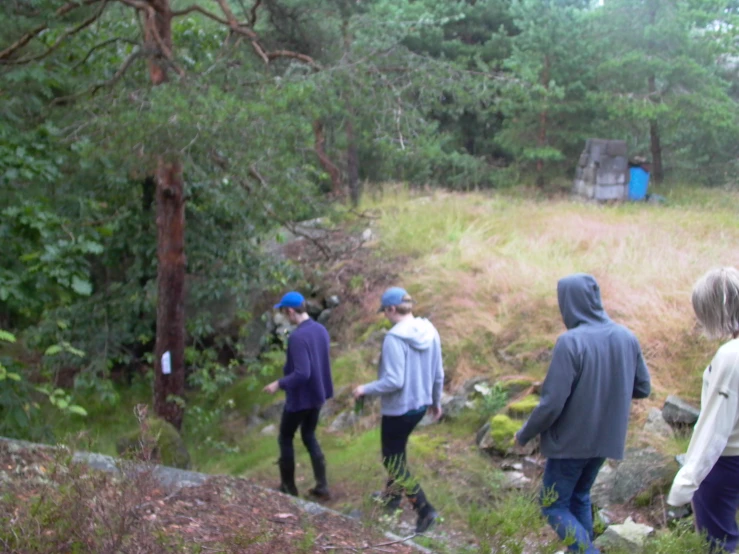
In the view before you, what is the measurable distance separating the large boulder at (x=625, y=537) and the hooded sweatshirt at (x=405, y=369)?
1397 mm

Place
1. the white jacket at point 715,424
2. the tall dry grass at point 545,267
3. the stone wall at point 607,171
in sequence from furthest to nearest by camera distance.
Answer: the stone wall at point 607,171, the tall dry grass at point 545,267, the white jacket at point 715,424

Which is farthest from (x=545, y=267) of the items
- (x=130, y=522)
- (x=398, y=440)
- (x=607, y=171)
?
(x=607, y=171)

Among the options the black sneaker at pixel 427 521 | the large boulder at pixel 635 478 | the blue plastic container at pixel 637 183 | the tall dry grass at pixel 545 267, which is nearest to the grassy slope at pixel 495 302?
the tall dry grass at pixel 545 267

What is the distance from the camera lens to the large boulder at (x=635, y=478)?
5.36 m

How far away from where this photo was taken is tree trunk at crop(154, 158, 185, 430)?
8.02 metres

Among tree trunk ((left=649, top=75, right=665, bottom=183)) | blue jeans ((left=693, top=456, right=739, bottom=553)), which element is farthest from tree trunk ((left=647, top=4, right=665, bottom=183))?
blue jeans ((left=693, top=456, right=739, bottom=553))

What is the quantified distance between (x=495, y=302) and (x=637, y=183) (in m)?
10.3

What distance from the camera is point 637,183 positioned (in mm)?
17641

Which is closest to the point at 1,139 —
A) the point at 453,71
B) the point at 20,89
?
the point at 20,89

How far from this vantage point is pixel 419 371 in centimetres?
506

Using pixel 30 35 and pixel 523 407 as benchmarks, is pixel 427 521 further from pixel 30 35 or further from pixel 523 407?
pixel 30 35

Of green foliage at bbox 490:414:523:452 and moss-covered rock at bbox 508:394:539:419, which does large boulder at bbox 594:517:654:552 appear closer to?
green foliage at bbox 490:414:523:452

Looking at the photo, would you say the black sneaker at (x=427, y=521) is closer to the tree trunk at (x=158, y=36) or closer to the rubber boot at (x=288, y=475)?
the rubber boot at (x=288, y=475)

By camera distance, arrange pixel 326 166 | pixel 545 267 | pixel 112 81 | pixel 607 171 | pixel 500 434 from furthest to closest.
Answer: pixel 607 171 → pixel 326 166 → pixel 545 267 → pixel 112 81 → pixel 500 434
